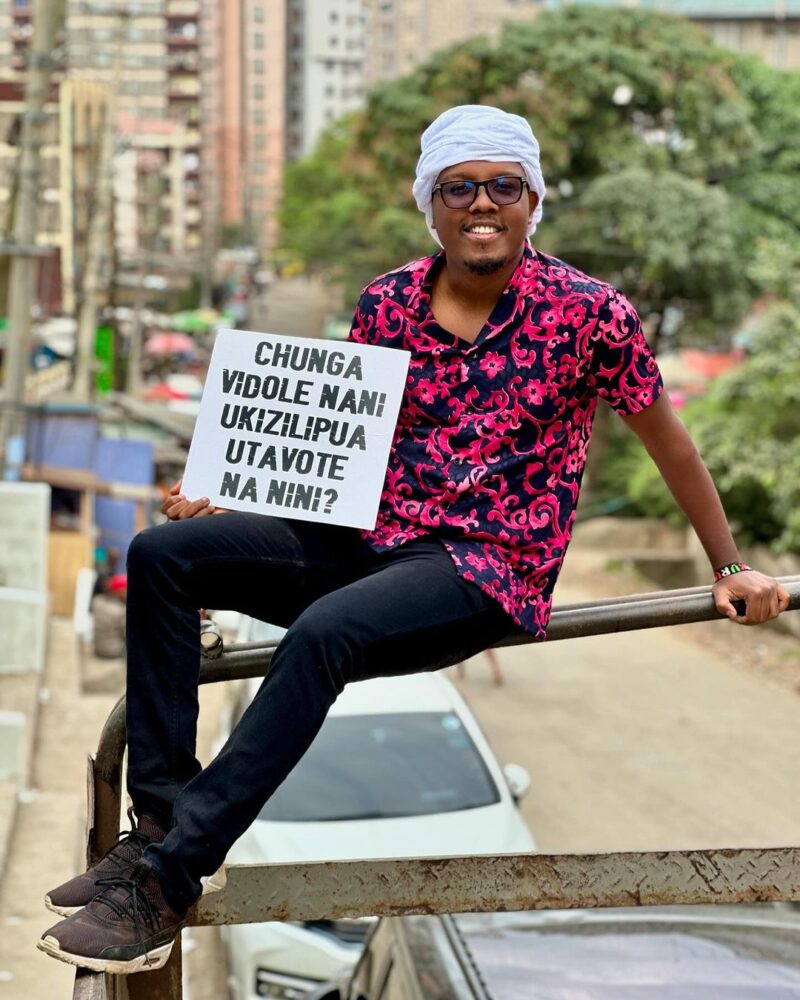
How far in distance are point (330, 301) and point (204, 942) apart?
254 ft

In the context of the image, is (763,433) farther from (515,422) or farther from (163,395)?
(163,395)

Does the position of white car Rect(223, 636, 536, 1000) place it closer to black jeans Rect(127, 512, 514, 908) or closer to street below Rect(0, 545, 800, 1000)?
street below Rect(0, 545, 800, 1000)

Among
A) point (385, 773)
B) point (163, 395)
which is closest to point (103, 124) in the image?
point (163, 395)

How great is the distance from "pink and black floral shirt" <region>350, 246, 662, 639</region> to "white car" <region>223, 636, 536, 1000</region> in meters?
4.32

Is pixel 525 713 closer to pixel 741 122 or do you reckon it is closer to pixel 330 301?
pixel 741 122

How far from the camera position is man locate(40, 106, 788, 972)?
7.84ft

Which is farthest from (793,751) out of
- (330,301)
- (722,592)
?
(330,301)

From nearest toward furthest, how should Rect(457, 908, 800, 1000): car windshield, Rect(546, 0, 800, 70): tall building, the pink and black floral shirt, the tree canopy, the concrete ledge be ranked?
1. the pink and black floral shirt
2. Rect(457, 908, 800, 1000): car windshield
3. the concrete ledge
4. the tree canopy
5. Rect(546, 0, 800, 70): tall building

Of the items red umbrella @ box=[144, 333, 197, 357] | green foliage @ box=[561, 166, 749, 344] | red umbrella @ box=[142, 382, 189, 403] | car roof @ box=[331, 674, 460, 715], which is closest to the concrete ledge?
car roof @ box=[331, 674, 460, 715]

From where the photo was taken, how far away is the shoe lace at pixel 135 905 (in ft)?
7.62

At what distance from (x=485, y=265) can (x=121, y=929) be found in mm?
1267

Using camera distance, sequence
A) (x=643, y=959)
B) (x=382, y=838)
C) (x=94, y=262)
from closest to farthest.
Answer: (x=643, y=959) → (x=382, y=838) → (x=94, y=262)

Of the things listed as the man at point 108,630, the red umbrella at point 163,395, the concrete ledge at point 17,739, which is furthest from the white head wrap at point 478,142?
the red umbrella at point 163,395

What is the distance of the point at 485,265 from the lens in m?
2.72
